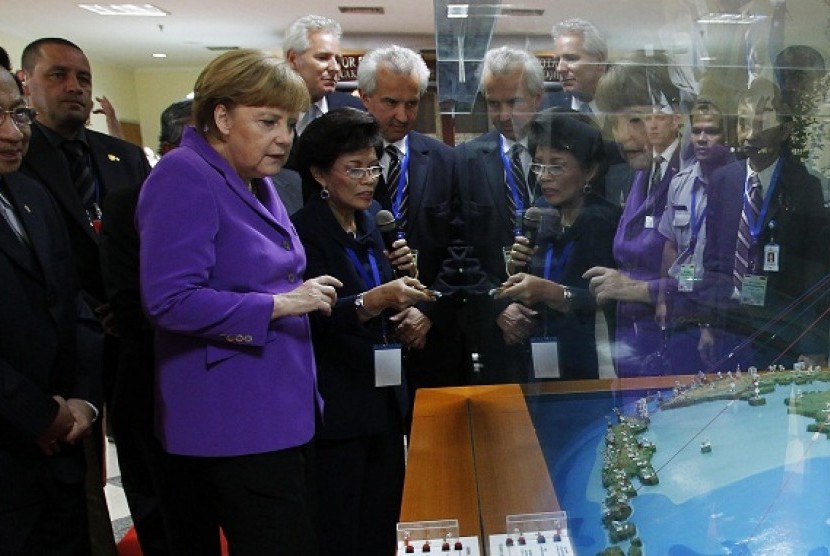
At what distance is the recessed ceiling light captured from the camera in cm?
785

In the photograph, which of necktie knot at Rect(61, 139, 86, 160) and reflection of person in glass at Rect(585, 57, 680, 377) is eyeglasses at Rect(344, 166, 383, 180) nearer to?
reflection of person in glass at Rect(585, 57, 680, 377)

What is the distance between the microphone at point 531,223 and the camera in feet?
4.41

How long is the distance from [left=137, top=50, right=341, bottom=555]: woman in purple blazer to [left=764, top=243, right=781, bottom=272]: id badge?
101cm

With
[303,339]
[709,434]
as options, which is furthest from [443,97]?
[709,434]

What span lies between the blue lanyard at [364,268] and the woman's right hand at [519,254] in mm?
419

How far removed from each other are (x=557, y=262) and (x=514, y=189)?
13.9 inches

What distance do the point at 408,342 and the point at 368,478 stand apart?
39 centimetres

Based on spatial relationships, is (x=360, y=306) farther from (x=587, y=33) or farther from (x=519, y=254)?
(x=587, y=33)

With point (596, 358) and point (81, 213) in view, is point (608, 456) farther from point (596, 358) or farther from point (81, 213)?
point (81, 213)

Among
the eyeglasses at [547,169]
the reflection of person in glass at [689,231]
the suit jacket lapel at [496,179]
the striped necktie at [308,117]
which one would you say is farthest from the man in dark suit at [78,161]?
the reflection of person in glass at [689,231]

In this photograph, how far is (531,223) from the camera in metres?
1.41

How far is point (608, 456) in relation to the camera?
3.06 ft

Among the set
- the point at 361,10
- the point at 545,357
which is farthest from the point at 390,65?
the point at 361,10

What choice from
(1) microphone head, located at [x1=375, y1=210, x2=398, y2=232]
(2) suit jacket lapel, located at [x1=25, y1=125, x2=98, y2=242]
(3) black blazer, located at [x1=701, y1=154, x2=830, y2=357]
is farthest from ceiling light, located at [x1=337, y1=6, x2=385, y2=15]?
(3) black blazer, located at [x1=701, y1=154, x2=830, y2=357]
